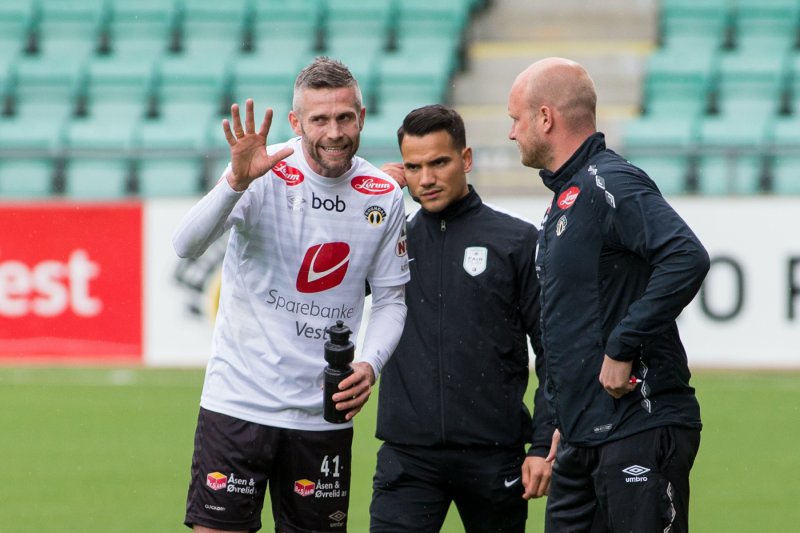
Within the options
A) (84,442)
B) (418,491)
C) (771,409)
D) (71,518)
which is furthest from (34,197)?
(418,491)

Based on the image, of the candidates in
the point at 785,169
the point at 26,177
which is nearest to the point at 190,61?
the point at 26,177

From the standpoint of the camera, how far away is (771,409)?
10609 mm

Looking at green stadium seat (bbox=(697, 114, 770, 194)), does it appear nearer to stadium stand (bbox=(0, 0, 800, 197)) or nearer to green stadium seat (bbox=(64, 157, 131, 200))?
stadium stand (bbox=(0, 0, 800, 197))

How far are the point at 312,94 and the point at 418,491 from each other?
5.16ft

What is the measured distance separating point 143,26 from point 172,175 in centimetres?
508

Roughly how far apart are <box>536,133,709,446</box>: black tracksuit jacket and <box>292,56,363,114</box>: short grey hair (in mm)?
813

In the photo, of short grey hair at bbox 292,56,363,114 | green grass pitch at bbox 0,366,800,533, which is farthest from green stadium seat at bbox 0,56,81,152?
short grey hair at bbox 292,56,363,114

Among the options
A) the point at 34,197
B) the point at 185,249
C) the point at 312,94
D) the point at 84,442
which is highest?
the point at 312,94

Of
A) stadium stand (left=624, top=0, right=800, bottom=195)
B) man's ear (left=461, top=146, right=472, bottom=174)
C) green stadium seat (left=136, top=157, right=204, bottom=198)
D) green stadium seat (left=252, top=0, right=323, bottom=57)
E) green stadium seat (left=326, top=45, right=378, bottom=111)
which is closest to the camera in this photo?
man's ear (left=461, top=146, right=472, bottom=174)

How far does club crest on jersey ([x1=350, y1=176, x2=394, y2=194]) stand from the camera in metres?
5.06

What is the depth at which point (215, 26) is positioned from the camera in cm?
1745

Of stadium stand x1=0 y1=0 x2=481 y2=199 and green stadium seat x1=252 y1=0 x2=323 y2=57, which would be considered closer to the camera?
stadium stand x1=0 y1=0 x2=481 y2=199

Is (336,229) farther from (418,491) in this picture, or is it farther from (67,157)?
(67,157)

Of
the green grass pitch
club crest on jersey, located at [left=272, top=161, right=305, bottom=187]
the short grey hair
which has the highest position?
the short grey hair
